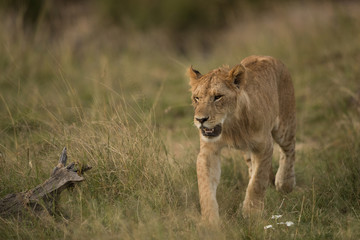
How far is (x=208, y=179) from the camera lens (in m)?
3.86

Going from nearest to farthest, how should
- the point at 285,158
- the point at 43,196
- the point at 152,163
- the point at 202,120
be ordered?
the point at 43,196 → the point at 202,120 → the point at 152,163 → the point at 285,158

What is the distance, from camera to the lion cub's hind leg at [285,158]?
4.64 m

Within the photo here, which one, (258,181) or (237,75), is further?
(258,181)

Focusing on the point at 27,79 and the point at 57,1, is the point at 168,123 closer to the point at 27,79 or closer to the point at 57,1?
the point at 27,79

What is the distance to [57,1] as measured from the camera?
15805 mm

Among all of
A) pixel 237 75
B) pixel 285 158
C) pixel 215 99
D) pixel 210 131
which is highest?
pixel 237 75

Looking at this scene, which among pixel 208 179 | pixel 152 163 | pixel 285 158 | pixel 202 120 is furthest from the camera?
pixel 285 158

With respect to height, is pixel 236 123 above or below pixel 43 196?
above

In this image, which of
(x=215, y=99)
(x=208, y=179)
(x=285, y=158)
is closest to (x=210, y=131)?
(x=215, y=99)

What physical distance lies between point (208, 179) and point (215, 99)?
2.05 ft

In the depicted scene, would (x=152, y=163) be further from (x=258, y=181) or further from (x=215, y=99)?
(x=258, y=181)

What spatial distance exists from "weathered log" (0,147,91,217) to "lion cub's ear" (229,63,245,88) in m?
1.39

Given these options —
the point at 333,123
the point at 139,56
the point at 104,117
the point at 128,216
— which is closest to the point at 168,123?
the point at 333,123

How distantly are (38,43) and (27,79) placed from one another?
2078mm
